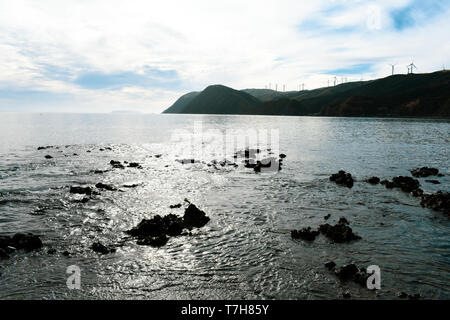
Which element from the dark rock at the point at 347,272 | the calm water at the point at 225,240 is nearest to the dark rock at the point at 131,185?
the calm water at the point at 225,240

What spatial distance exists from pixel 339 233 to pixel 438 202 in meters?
9.85

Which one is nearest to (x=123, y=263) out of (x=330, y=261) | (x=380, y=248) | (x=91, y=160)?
(x=330, y=261)

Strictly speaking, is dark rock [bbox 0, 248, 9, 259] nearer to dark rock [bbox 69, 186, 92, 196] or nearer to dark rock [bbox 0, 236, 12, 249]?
dark rock [bbox 0, 236, 12, 249]

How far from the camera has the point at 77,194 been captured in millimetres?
22047

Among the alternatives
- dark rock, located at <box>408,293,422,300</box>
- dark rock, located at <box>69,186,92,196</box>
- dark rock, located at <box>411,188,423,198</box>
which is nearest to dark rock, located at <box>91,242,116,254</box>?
dark rock, located at <box>69,186,92,196</box>

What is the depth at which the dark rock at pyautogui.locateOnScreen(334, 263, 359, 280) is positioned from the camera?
10531 millimetres

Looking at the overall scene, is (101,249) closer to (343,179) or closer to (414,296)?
(414,296)

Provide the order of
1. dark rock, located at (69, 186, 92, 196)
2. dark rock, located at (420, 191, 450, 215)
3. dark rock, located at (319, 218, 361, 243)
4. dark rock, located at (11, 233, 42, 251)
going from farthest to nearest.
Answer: dark rock, located at (69, 186, 92, 196) → dark rock, located at (420, 191, 450, 215) → dark rock, located at (319, 218, 361, 243) → dark rock, located at (11, 233, 42, 251)

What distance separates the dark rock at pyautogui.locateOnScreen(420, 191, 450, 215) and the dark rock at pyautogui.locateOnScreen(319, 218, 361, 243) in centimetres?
850

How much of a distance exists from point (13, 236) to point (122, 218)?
209 inches

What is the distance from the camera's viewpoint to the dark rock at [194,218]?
52.2 feet

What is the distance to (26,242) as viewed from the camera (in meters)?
12.8

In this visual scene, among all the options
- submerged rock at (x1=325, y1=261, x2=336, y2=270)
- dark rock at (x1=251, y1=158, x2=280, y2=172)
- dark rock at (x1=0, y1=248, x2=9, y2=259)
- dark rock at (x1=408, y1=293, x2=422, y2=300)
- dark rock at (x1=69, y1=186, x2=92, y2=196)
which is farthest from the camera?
dark rock at (x1=251, y1=158, x2=280, y2=172)

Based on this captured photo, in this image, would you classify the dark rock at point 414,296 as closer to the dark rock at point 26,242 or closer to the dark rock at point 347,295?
the dark rock at point 347,295
